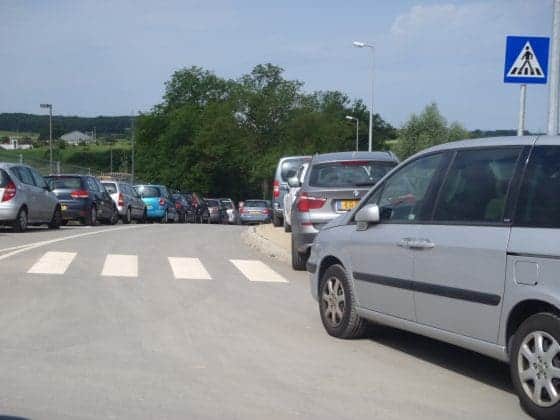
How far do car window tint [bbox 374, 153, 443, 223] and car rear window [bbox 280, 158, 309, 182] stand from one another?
16045 mm

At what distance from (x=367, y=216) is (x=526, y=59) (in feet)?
16.6

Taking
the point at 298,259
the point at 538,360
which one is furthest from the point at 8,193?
the point at 538,360

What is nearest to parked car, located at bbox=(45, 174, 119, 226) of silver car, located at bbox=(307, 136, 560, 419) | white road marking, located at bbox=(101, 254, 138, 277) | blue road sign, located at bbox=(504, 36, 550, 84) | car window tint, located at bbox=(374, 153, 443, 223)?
white road marking, located at bbox=(101, 254, 138, 277)

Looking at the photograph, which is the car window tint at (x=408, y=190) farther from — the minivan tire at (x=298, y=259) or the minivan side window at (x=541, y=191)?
the minivan tire at (x=298, y=259)

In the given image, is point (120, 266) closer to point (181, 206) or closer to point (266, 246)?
point (266, 246)

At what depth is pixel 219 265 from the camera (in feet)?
45.9

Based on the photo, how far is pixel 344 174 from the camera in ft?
41.5

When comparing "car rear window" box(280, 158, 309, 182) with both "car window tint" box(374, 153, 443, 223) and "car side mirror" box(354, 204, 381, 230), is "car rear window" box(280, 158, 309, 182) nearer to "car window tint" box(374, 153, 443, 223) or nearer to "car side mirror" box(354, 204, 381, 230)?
"car side mirror" box(354, 204, 381, 230)

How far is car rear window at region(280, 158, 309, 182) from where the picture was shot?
930 inches

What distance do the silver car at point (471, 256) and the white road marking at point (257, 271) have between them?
442cm

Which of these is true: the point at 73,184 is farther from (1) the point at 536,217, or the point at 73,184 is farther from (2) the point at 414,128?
(1) the point at 536,217

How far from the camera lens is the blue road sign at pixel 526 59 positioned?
11.1m

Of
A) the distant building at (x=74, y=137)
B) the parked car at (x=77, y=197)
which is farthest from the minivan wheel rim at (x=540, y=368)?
the distant building at (x=74, y=137)

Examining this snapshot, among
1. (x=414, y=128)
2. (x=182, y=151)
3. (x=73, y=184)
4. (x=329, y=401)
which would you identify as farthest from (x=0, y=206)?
(x=182, y=151)
